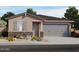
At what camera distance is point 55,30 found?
18.2 meters

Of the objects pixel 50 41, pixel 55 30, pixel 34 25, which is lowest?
pixel 50 41

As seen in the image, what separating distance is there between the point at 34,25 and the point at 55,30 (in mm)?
414

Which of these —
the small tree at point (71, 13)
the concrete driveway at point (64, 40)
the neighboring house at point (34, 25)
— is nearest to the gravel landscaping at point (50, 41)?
the concrete driveway at point (64, 40)

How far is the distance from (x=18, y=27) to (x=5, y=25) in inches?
9.9

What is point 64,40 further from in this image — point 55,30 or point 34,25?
point 34,25

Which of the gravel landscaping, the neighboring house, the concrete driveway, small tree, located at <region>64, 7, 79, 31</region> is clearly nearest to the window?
the neighboring house

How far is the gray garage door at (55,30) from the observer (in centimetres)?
1806

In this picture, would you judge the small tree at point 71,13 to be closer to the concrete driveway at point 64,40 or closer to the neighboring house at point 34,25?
the neighboring house at point 34,25

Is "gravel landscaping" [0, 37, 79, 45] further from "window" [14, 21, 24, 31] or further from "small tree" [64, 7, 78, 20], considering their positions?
"small tree" [64, 7, 78, 20]

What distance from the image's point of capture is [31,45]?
1797 centimetres

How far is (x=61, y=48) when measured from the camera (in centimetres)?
1797

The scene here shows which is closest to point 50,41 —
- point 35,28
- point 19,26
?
point 35,28
